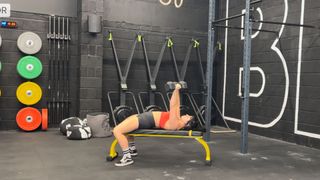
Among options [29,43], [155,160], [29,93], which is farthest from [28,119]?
[155,160]

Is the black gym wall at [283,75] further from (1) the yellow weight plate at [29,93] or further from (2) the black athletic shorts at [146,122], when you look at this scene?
(1) the yellow weight plate at [29,93]

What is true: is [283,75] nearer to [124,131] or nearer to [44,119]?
[124,131]

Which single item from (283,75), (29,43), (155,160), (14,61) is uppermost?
(29,43)

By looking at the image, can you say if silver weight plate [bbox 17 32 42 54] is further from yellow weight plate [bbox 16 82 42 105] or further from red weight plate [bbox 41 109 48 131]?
red weight plate [bbox 41 109 48 131]

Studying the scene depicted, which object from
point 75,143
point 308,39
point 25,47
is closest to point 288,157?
point 308,39

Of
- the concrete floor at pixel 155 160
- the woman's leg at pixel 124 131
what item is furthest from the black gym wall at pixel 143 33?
the woman's leg at pixel 124 131

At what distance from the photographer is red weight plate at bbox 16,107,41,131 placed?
5938 millimetres

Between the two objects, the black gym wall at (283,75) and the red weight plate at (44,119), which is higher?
the black gym wall at (283,75)

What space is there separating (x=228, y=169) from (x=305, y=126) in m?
1.95

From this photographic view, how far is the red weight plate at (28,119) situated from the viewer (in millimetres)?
5938

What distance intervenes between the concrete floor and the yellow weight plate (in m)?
0.61

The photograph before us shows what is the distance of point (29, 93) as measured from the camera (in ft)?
19.5

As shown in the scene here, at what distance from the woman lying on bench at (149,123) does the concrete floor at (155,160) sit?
21 cm

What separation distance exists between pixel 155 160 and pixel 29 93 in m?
2.80
